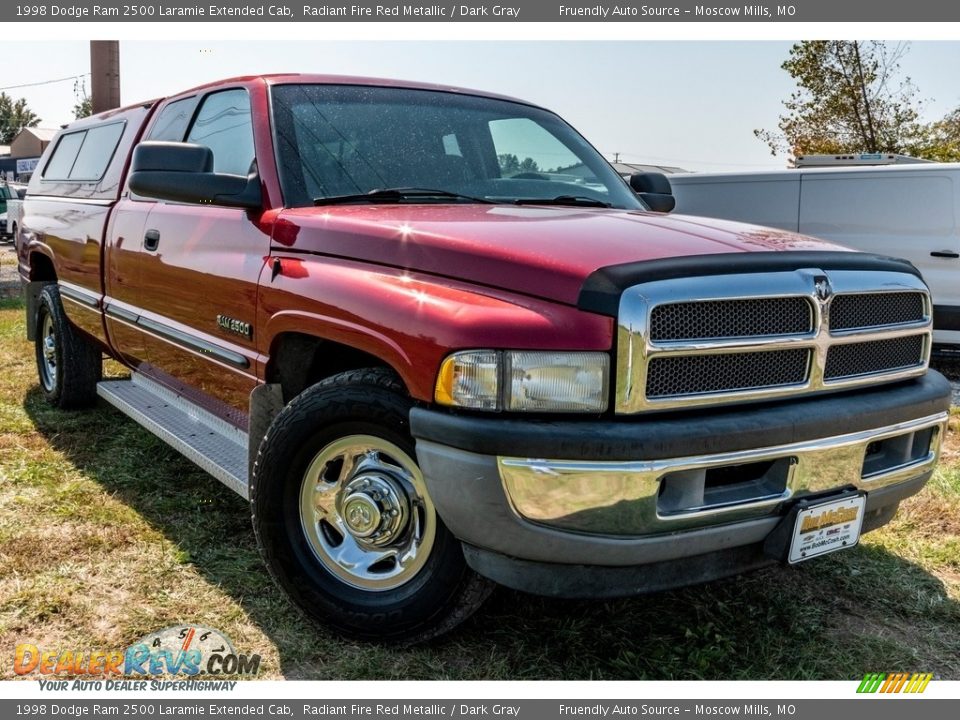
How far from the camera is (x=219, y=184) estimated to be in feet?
11.1

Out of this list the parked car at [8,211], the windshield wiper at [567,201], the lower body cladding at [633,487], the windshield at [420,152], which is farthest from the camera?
the parked car at [8,211]

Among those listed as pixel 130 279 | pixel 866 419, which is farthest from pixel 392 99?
pixel 866 419

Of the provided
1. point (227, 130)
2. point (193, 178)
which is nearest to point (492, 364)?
point (193, 178)

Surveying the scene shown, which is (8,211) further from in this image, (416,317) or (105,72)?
(416,317)

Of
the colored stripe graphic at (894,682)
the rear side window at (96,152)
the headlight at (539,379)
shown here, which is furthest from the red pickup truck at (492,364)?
the rear side window at (96,152)

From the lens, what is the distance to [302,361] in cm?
334

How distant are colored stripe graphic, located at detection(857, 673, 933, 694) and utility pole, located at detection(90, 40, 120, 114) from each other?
44.1ft

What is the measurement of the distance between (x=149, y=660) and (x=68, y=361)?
11.2ft

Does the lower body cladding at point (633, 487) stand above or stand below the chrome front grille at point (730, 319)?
below

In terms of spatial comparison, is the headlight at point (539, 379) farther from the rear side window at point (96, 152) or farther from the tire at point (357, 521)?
the rear side window at point (96, 152)

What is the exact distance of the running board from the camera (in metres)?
3.66

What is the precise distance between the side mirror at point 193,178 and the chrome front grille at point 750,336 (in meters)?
1.69

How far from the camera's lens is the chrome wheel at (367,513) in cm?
282

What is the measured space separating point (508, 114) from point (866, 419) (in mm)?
2251
